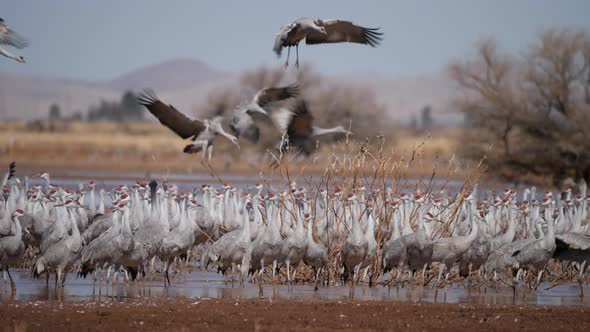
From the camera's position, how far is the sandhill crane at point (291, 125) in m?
19.0

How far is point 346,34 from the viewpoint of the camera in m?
14.7

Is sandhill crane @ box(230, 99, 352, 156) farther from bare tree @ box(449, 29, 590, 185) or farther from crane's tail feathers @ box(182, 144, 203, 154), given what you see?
bare tree @ box(449, 29, 590, 185)

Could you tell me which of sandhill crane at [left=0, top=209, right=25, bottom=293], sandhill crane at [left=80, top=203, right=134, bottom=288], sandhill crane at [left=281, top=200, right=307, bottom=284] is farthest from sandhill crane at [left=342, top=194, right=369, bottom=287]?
sandhill crane at [left=0, top=209, right=25, bottom=293]

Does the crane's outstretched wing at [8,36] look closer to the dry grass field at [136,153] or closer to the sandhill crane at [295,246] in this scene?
the sandhill crane at [295,246]

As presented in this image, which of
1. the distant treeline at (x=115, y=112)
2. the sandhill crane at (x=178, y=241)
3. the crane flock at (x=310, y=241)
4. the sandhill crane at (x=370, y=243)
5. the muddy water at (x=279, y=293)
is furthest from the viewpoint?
the distant treeline at (x=115, y=112)

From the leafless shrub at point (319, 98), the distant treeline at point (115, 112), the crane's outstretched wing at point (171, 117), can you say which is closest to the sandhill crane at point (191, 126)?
the crane's outstretched wing at point (171, 117)

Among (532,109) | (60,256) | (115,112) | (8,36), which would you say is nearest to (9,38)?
(8,36)

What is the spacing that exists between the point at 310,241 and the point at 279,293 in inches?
31.9

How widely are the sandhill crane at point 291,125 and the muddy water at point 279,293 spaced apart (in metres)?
5.43

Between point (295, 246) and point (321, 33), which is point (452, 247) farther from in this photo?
point (321, 33)

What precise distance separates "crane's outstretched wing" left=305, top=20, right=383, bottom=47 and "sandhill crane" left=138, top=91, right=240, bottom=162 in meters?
3.92

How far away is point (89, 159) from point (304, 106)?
29.8 metres

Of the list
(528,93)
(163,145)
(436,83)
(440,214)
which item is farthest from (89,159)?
(436,83)

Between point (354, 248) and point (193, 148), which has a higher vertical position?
point (193, 148)
